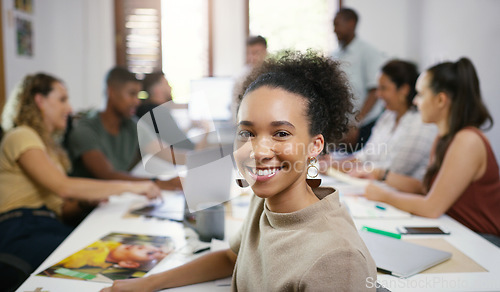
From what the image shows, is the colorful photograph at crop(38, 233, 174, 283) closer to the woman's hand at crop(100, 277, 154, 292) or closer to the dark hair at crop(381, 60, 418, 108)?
the woman's hand at crop(100, 277, 154, 292)

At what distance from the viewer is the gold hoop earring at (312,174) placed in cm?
87

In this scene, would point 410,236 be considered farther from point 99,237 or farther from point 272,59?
point 99,237

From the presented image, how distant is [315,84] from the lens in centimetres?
89

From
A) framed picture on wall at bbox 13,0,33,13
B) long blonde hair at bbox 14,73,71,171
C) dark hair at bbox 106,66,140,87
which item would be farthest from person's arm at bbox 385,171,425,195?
framed picture on wall at bbox 13,0,33,13

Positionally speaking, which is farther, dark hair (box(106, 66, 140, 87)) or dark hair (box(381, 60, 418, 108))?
dark hair (box(106, 66, 140, 87))

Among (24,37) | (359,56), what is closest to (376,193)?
(359,56)

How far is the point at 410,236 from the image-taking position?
1.30m

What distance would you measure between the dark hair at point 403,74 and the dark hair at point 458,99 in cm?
67

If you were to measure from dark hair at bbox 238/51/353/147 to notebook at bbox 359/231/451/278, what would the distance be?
0.34 metres

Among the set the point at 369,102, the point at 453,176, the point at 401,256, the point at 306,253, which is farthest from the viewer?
the point at 369,102

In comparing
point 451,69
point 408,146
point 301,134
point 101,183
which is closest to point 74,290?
point 301,134

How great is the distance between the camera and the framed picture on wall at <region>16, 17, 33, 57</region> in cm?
369

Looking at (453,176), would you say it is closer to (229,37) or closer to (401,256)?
(401,256)

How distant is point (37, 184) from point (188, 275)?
3.61 feet
